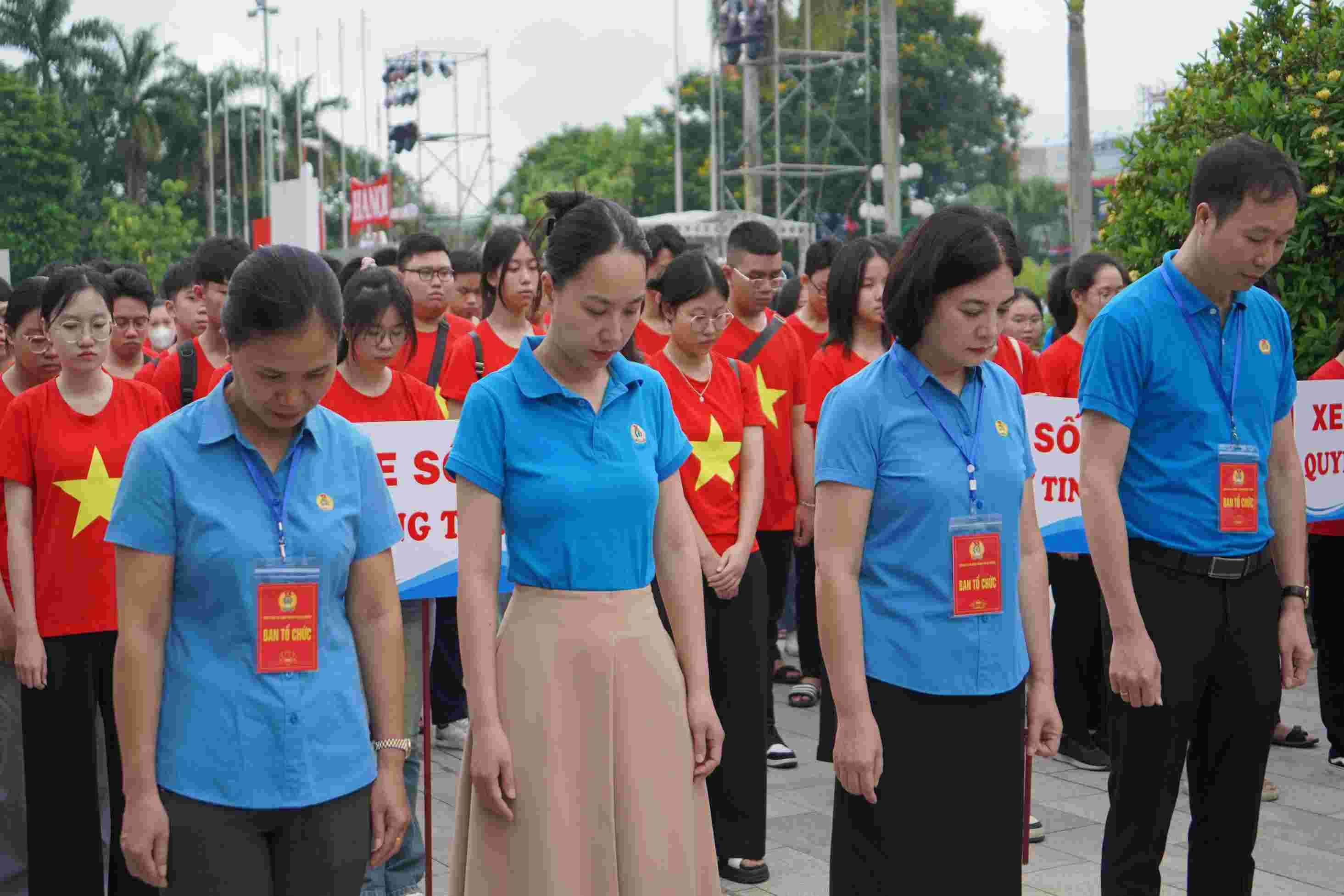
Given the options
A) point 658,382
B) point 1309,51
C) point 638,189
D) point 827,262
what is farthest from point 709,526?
point 638,189

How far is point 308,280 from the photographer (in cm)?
265

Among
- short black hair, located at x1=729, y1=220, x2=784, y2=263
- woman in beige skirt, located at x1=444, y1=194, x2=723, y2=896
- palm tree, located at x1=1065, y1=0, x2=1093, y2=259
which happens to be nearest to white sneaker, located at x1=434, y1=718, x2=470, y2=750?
short black hair, located at x1=729, y1=220, x2=784, y2=263

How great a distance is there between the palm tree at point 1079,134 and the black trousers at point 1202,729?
41.5 ft

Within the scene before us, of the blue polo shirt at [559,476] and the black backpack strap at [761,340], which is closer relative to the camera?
the blue polo shirt at [559,476]

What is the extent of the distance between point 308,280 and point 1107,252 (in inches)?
216

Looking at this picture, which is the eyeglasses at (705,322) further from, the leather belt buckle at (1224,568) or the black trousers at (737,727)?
the leather belt buckle at (1224,568)

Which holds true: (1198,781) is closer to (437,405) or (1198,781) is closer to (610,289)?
(610,289)

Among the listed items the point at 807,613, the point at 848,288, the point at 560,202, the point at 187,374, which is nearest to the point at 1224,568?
the point at 560,202

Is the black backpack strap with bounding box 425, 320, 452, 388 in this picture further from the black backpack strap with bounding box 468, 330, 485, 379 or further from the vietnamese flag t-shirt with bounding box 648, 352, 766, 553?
the vietnamese flag t-shirt with bounding box 648, 352, 766, 553

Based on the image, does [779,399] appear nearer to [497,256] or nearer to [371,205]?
[497,256]

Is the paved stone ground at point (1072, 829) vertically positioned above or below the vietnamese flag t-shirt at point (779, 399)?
below

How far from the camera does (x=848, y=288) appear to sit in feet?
20.1

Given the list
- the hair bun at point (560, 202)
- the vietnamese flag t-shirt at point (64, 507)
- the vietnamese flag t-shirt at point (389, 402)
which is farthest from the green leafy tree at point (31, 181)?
the hair bun at point (560, 202)

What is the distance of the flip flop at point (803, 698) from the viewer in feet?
23.8
